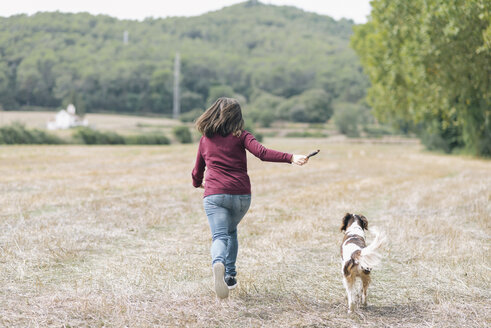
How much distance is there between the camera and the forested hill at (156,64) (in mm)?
69600

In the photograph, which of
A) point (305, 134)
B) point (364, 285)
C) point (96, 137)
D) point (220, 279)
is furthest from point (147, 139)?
point (364, 285)

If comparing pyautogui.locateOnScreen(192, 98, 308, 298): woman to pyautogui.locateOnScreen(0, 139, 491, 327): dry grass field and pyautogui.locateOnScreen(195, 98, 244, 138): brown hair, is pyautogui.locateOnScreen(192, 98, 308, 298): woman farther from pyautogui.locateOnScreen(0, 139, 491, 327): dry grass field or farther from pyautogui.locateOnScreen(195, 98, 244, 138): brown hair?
pyautogui.locateOnScreen(0, 139, 491, 327): dry grass field

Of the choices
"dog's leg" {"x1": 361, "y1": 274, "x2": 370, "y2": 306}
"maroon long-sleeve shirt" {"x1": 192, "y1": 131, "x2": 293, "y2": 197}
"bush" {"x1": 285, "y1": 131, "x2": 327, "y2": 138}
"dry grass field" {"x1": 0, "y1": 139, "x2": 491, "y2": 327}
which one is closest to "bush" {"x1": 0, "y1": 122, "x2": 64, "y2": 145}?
"dry grass field" {"x1": 0, "y1": 139, "x2": 491, "y2": 327}

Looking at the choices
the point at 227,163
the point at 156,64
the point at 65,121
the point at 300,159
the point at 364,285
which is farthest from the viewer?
the point at 156,64

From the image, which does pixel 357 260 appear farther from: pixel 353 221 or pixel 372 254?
pixel 353 221

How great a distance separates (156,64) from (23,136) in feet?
245

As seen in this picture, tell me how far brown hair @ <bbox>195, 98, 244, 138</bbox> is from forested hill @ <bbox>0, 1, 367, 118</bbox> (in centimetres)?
4584

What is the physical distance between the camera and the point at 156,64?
11369 cm

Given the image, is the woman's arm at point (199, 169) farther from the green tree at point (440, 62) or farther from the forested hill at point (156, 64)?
the forested hill at point (156, 64)

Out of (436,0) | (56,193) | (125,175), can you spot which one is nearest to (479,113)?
(436,0)

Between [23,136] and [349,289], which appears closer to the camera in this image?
[349,289]

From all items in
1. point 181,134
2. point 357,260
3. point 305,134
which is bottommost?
point 305,134

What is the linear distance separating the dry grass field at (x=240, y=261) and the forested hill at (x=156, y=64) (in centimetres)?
Result: 4088

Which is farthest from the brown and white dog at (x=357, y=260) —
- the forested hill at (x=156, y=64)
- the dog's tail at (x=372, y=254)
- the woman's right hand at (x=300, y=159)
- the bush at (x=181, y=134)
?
the bush at (x=181, y=134)
